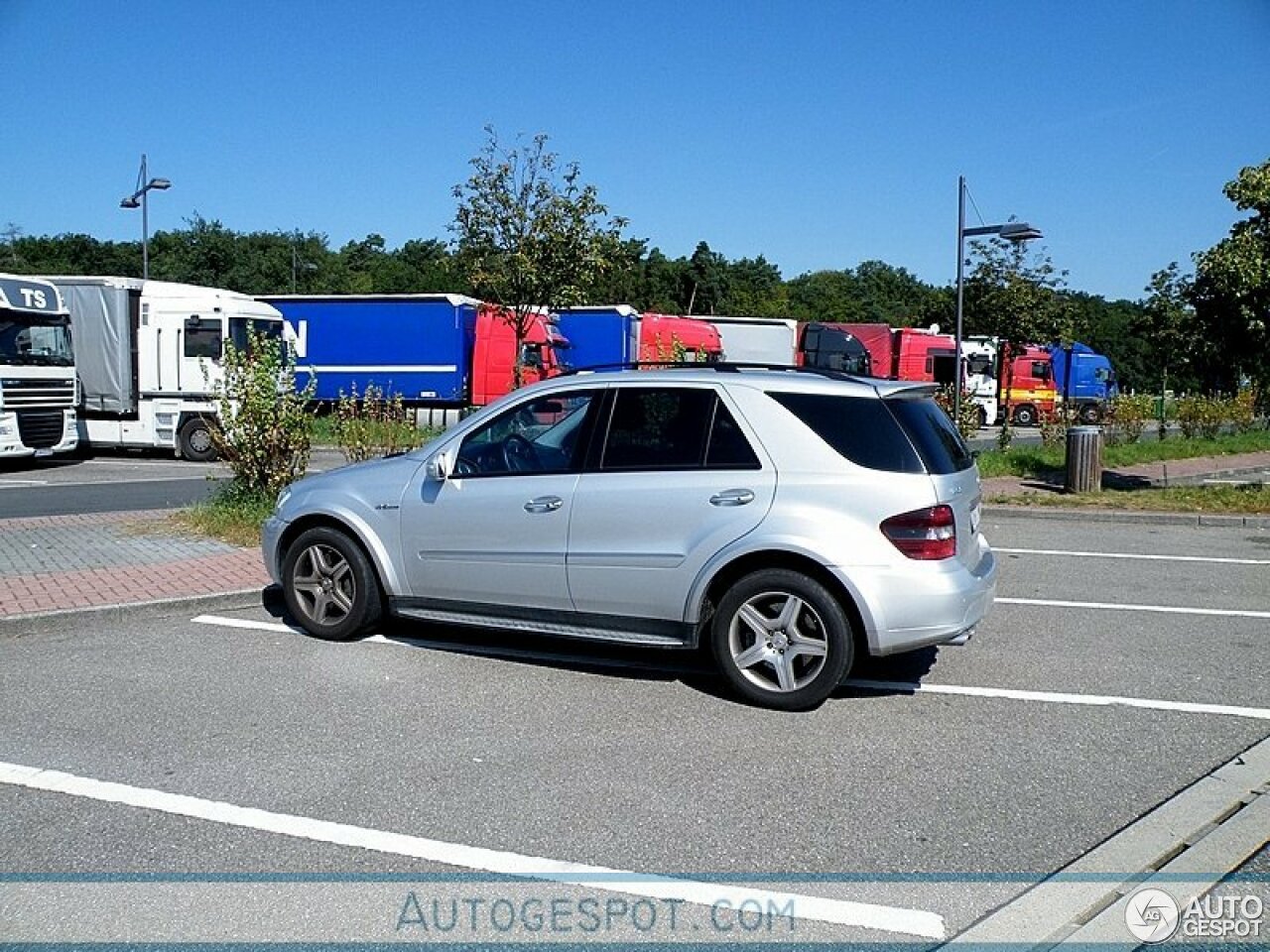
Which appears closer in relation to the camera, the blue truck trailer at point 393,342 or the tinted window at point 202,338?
the tinted window at point 202,338

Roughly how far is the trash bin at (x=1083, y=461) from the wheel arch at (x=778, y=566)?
39.1ft

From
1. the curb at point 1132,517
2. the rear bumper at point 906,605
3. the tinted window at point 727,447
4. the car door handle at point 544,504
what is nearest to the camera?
the rear bumper at point 906,605

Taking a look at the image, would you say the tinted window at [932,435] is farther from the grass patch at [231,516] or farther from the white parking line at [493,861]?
the grass patch at [231,516]

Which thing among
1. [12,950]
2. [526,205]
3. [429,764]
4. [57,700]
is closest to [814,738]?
[429,764]

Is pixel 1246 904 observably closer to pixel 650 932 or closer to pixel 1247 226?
pixel 650 932

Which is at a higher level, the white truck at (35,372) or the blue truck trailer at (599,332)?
the blue truck trailer at (599,332)

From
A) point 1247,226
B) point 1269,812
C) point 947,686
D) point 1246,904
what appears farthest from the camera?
point 1247,226

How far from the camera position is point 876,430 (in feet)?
19.6

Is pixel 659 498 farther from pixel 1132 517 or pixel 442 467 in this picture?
pixel 1132 517

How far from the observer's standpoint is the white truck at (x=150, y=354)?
69.6ft

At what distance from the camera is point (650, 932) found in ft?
11.9

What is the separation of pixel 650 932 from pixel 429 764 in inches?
68.8

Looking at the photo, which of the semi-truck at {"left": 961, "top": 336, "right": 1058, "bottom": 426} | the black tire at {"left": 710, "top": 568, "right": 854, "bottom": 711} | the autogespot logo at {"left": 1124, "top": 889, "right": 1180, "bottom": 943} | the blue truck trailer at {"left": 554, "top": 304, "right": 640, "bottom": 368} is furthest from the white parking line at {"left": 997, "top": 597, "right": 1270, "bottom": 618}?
the semi-truck at {"left": 961, "top": 336, "right": 1058, "bottom": 426}

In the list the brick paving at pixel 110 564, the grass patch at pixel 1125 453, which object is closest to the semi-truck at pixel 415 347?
the grass patch at pixel 1125 453
